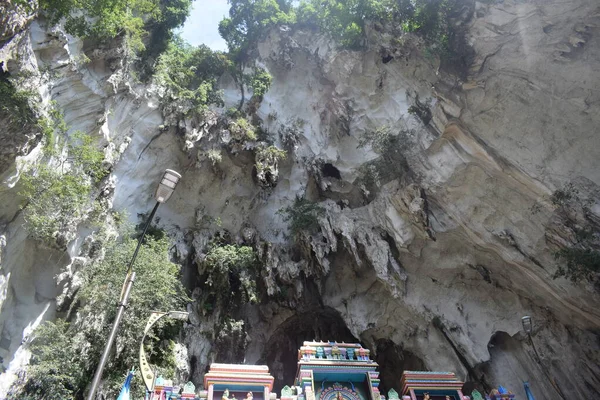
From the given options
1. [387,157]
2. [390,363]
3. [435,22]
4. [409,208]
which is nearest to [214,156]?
[387,157]

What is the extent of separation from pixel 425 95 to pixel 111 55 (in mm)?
13394

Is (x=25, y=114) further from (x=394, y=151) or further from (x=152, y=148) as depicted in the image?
(x=394, y=151)

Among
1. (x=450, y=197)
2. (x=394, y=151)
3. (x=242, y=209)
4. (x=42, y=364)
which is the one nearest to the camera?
(x=42, y=364)

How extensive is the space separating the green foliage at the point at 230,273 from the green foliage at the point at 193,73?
6568 mm

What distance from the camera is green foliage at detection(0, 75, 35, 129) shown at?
11.2 metres

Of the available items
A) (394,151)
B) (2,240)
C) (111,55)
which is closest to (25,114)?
(2,240)

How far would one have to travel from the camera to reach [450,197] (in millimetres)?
16062

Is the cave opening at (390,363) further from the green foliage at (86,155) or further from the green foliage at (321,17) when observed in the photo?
the green foliage at (321,17)

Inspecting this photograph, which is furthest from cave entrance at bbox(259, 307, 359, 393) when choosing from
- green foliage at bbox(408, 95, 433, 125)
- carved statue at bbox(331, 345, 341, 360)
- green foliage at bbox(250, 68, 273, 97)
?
green foliage at bbox(250, 68, 273, 97)

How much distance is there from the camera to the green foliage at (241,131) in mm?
18812

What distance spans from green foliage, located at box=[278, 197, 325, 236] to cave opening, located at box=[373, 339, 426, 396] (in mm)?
5461

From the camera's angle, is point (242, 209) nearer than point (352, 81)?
Yes

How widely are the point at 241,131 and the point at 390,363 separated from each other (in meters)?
11.8

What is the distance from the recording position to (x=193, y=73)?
19750mm
